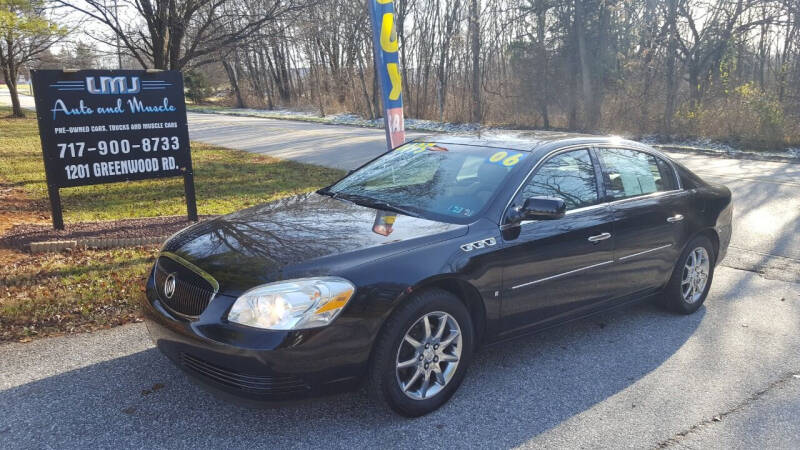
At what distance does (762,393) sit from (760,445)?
68 cm

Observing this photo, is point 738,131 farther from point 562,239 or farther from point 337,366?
point 337,366

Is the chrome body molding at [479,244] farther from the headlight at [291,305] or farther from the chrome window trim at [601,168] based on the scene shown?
the headlight at [291,305]

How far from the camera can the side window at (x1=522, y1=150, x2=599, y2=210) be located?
13.5ft

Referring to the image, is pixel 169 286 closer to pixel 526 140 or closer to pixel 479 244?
pixel 479 244

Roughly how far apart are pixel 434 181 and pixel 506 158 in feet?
1.72

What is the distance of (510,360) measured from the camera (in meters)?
4.18

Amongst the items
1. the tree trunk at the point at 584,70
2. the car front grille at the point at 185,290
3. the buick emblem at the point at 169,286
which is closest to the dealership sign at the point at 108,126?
the car front grille at the point at 185,290

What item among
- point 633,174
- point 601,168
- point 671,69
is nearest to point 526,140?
point 601,168

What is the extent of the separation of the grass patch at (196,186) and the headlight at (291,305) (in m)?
5.92

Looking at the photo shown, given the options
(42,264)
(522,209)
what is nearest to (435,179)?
(522,209)

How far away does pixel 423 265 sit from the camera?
3330 millimetres

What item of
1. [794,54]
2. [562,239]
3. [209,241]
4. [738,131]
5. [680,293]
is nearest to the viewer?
[209,241]

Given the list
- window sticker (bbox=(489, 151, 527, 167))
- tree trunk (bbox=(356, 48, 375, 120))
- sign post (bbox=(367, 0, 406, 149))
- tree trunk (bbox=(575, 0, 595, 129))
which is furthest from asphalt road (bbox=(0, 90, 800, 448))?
tree trunk (bbox=(356, 48, 375, 120))

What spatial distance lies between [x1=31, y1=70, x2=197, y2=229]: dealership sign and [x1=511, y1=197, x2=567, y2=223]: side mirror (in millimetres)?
4937
